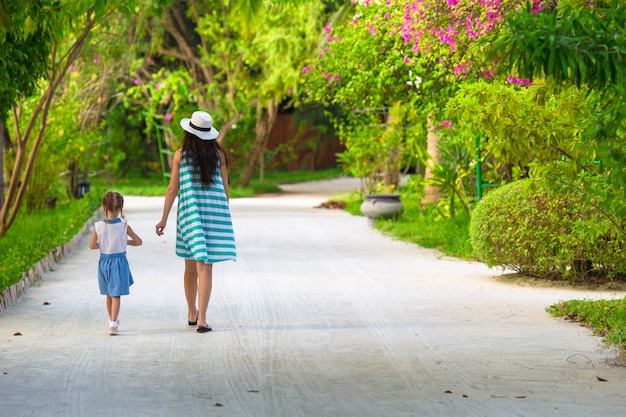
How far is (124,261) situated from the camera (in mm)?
9523

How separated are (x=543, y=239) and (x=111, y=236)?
15.0ft

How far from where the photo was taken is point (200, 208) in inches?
380

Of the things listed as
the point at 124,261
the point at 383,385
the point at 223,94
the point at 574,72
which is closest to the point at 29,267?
the point at 124,261

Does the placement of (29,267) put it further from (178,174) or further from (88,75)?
(88,75)

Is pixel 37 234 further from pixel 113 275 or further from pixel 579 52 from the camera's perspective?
pixel 579 52

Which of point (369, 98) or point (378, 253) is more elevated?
point (369, 98)

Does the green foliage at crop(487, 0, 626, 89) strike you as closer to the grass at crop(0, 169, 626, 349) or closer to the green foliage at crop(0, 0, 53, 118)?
the grass at crop(0, 169, 626, 349)

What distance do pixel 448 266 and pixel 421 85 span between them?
2.91m

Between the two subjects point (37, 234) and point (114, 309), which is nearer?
point (114, 309)

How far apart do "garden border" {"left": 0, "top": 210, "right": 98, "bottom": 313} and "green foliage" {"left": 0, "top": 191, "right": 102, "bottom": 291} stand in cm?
5

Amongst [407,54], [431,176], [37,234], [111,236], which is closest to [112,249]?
[111,236]

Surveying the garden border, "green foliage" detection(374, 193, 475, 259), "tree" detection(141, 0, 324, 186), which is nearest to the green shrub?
"green foliage" detection(374, 193, 475, 259)

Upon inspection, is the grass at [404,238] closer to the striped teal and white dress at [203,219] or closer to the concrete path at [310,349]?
the concrete path at [310,349]

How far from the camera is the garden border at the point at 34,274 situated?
1074cm
